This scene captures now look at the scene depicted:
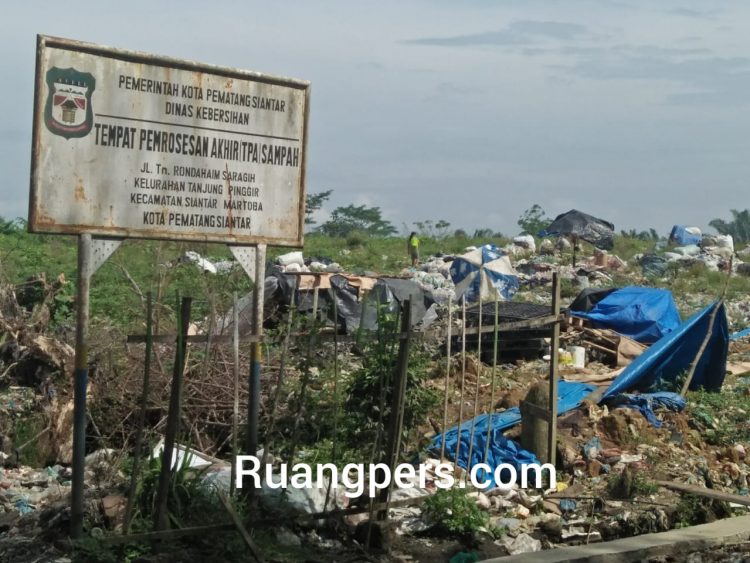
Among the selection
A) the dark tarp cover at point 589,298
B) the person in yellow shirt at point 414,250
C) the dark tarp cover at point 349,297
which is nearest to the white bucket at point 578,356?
the dark tarp cover at point 349,297

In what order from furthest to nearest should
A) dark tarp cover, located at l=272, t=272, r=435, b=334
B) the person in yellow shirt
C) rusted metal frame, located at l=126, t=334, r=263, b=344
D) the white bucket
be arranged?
the person in yellow shirt
dark tarp cover, located at l=272, t=272, r=435, b=334
the white bucket
rusted metal frame, located at l=126, t=334, r=263, b=344

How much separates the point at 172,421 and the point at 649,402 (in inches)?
248

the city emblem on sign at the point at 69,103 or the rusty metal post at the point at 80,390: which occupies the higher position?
Answer: the city emblem on sign at the point at 69,103

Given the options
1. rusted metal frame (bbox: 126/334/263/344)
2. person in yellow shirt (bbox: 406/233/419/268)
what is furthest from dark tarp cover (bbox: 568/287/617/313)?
rusted metal frame (bbox: 126/334/263/344)

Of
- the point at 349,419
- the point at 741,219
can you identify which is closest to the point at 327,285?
the point at 349,419

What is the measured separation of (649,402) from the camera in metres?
10.3

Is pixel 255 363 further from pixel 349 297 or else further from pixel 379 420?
pixel 349 297

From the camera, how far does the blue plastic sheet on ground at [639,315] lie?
1531 cm

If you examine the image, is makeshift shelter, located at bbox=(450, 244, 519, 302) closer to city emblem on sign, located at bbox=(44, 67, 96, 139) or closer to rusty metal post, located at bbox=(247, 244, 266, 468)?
rusty metal post, located at bbox=(247, 244, 266, 468)

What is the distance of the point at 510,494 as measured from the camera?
7.72 meters

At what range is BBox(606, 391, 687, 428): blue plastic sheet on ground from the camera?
1020 cm

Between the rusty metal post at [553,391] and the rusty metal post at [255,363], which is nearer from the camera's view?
the rusty metal post at [255,363]

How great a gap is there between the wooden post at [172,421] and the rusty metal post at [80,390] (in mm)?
422

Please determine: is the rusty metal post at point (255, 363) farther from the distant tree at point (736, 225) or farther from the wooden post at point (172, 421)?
the distant tree at point (736, 225)
